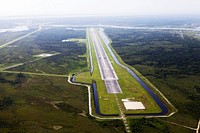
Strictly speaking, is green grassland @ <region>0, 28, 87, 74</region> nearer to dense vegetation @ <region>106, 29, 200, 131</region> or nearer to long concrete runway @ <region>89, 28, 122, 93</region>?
long concrete runway @ <region>89, 28, 122, 93</region>

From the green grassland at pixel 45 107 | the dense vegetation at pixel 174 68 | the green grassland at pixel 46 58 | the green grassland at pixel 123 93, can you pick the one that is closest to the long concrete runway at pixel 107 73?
the green grassland at pixel 123 93

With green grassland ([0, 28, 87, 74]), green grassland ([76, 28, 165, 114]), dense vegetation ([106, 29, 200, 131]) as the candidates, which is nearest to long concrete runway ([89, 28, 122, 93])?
green grassland ([76, 28, 165, 114])

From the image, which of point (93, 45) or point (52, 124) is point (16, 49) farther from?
point (52, 124)

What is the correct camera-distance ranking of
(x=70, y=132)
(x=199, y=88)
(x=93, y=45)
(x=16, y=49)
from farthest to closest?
(x=93, y=45) < (x=16, y=49) < (x=199, y=88) < (x=70, y=132)

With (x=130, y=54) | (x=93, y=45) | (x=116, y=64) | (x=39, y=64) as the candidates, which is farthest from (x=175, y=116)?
(x=93, y=45)

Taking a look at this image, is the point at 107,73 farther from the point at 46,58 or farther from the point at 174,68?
the point at 46,58

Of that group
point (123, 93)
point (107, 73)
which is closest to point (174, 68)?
point (107, 73)
